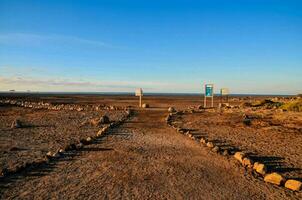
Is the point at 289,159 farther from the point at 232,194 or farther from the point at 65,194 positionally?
the point at 65,194

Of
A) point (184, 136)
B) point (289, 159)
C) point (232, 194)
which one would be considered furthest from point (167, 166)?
point (184, 136)

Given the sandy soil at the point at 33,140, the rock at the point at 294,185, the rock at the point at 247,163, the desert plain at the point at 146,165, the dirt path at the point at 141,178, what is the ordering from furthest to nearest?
the sandy soil at the point at 33,140, the rock at the point at 247,163, the rock at the point at 294,185, the desert plain at the point at 146,165, the dirt path at the point at 141,178

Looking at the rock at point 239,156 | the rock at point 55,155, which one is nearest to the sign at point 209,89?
the rock at point 239,156

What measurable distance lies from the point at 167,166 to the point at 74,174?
2.84 m

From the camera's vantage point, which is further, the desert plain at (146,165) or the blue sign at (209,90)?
the blue sign at (209,90)

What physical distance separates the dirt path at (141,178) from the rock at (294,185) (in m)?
0.30

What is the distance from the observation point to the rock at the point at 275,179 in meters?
7.82

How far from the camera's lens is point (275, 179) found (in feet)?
25.9

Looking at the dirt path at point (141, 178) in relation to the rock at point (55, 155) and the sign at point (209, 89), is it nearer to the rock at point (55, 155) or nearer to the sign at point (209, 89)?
the rock at point (55, 155)

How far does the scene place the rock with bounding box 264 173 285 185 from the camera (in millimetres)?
7823

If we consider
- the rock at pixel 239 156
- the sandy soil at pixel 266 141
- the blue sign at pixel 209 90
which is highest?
the blue sign at pixel 209 90

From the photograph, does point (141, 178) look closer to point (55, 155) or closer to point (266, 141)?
point (55, 155)

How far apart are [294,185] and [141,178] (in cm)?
391

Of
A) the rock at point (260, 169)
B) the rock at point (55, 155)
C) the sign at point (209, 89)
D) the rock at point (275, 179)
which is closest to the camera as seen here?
the rock at point (275, 179)
